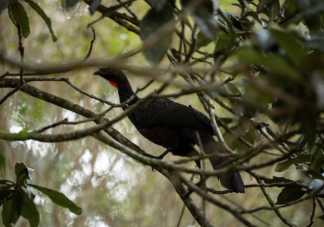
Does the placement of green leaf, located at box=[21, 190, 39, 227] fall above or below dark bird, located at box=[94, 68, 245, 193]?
below

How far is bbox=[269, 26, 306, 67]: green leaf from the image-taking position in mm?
1073

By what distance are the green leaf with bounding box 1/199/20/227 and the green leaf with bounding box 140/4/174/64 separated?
55.3 inches

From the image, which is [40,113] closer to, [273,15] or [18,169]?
[18,169]

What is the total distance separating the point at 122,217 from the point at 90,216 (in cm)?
46

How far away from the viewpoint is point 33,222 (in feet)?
7.23

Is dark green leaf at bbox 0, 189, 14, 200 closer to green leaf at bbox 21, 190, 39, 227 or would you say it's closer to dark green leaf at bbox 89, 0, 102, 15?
green leaf at bbox 21, 190, 39, 227

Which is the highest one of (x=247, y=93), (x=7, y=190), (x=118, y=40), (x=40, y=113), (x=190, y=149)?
(x=118, y=40)

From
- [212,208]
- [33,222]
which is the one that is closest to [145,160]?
[33,222]

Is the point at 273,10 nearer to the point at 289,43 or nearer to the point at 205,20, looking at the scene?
the point at 205,20

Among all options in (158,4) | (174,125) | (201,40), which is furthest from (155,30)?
(174,125)

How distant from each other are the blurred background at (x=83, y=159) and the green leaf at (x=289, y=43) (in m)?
3.18

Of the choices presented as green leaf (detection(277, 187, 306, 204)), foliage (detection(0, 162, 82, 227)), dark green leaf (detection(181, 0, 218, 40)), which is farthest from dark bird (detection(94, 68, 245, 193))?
dark green leaf (detection(181, 0, 218, 40))

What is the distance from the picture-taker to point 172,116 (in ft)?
11.0

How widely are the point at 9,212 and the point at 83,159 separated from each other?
7.84 feet
